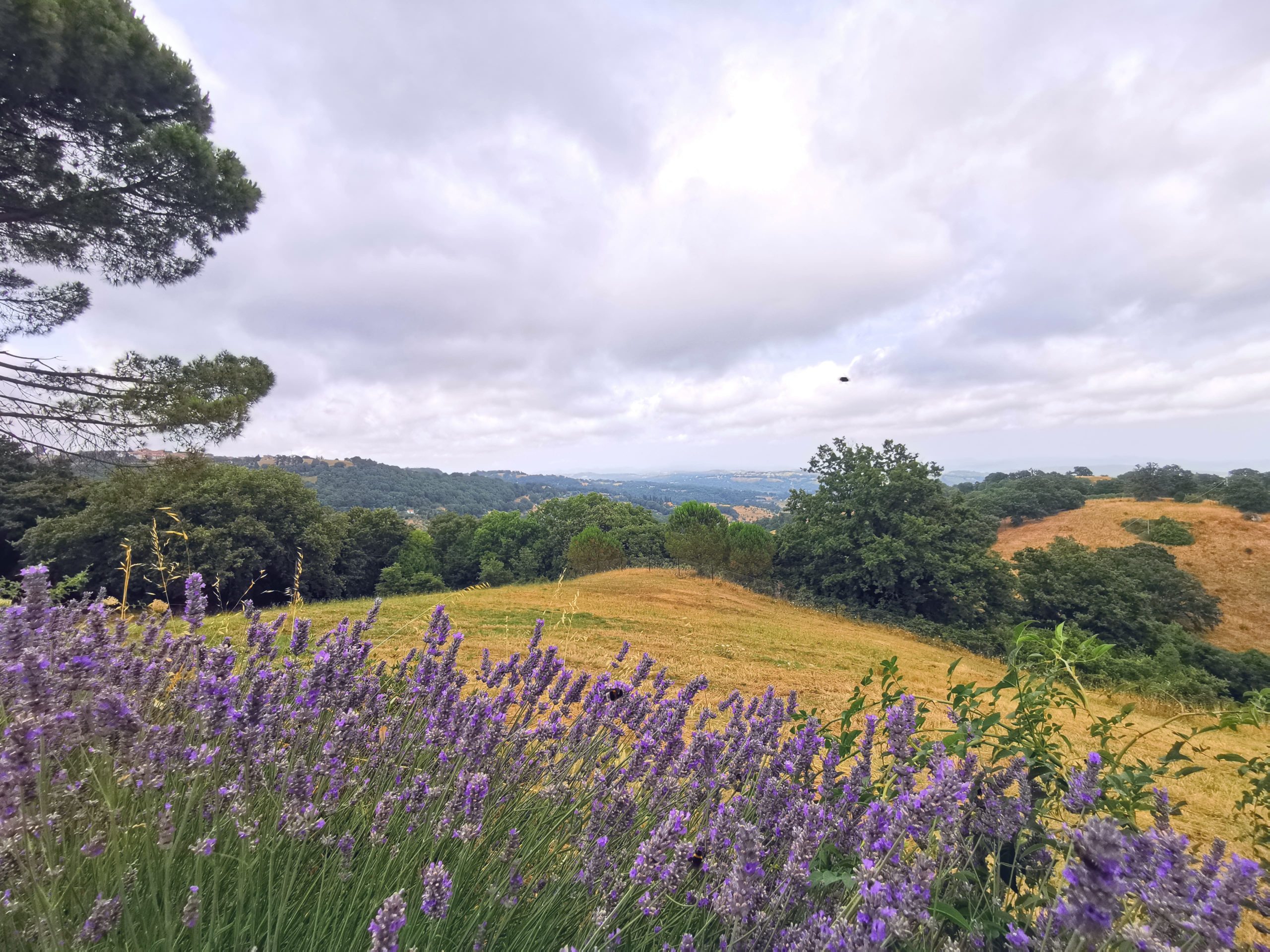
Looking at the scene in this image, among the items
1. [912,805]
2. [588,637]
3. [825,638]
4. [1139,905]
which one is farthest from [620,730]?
[825,638]

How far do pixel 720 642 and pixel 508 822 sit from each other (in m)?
16.4

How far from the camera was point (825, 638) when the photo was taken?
2236 centimetres

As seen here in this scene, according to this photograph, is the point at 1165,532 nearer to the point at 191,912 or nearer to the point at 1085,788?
the point at 1085,788

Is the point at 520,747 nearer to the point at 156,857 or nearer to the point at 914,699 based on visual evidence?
the point at 156,857

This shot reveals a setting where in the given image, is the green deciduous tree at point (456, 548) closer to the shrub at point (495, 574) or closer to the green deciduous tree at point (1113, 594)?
the shrub at point (495, 574)

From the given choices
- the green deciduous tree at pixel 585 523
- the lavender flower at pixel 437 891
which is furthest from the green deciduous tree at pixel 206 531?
the green deciduous tree at pixel 585 523

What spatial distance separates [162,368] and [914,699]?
16.7 meters

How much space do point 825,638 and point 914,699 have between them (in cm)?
2242

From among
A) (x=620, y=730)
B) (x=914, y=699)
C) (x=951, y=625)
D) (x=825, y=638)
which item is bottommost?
(x=951, y=625)

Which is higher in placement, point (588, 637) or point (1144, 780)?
point (1144, 780)

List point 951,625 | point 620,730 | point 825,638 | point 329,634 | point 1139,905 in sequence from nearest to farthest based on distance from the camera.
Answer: point 1139,905 < point 329,634 < point 620,730 < point 825,638 < point 951,625

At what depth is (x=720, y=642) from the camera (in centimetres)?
1766

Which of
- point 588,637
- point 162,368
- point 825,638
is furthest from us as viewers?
point 825,638

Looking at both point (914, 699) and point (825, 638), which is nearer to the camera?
point (914, 699)
